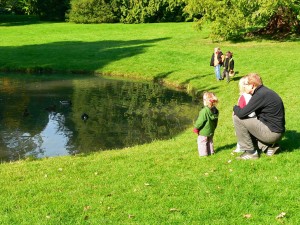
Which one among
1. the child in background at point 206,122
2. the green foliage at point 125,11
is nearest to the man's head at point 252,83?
the child in background at point 206,122

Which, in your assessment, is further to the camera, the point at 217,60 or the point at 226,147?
the point at 217,60

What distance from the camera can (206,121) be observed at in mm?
12703

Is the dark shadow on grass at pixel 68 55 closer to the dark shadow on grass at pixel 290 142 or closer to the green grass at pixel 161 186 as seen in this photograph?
the green grass at pixel 161 186

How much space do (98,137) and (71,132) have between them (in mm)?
1583

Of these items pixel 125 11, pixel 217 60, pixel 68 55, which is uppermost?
pixel 125 11

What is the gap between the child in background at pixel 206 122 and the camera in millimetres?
12609

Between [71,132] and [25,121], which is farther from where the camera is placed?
[25,121]

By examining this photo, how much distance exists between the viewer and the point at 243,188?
10.5 metres

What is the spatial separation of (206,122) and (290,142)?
280cm

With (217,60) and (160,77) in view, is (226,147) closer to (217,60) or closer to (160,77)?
(217,60)

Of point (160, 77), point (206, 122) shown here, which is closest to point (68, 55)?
point (160, 77)

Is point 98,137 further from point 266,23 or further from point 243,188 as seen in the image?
point 266,23

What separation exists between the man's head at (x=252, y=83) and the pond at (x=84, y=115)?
7428 mm

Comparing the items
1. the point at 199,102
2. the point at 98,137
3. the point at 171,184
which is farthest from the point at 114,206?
the point at 199,102
